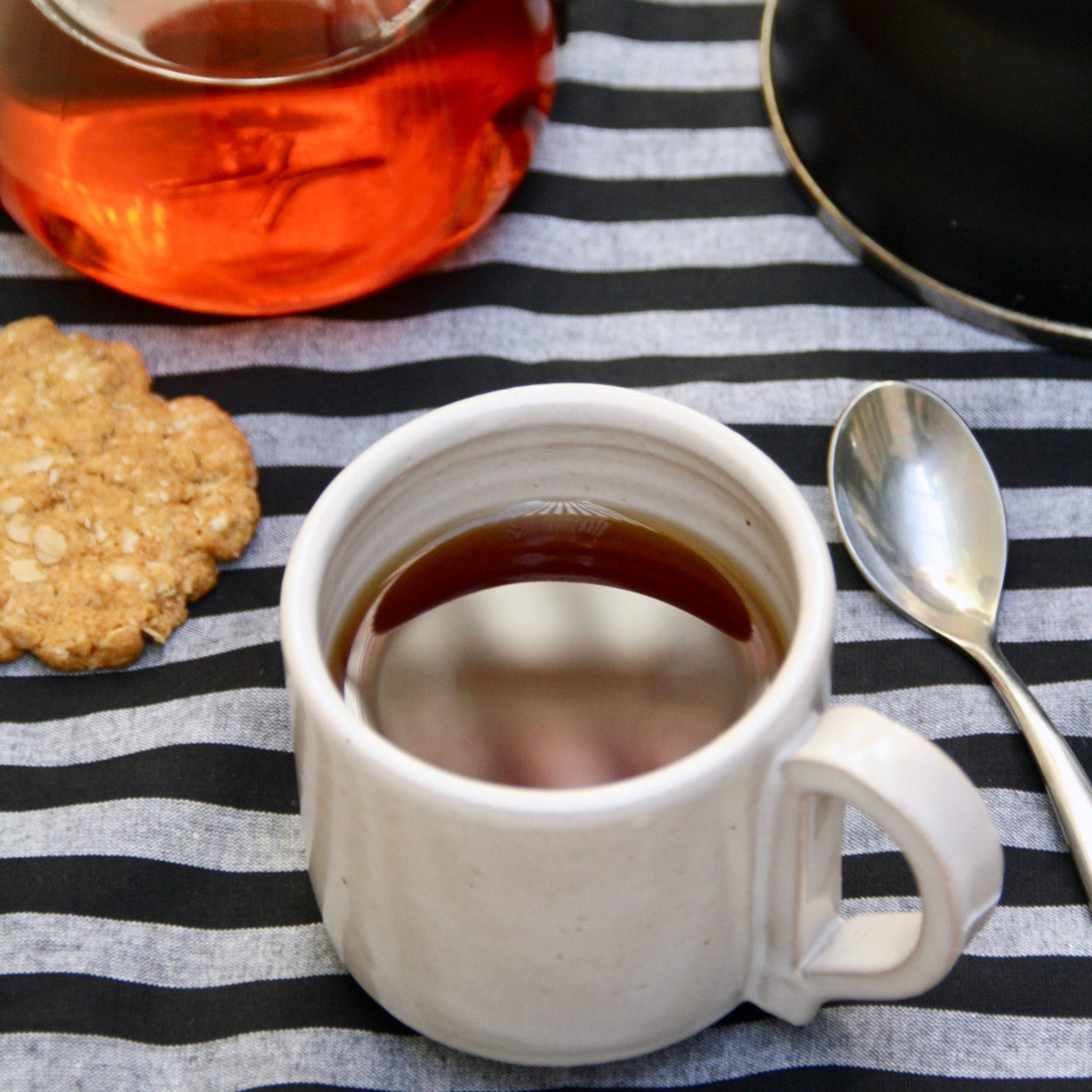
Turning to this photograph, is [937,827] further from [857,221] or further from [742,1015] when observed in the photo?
[857,221]

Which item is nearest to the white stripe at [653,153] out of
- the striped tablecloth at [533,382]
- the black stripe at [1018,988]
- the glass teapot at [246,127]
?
the striped tablecloth at [533,382]

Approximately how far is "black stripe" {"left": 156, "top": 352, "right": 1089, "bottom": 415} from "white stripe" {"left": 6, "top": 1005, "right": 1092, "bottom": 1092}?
0.93ft

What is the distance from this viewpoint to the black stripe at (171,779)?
0.48 meters

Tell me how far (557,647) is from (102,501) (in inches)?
9.1

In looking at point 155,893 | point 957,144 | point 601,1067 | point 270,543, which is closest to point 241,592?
point 270,543

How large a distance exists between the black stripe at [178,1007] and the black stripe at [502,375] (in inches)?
10.4

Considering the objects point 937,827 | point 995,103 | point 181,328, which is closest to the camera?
point 937,827

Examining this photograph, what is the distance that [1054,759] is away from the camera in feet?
1.52

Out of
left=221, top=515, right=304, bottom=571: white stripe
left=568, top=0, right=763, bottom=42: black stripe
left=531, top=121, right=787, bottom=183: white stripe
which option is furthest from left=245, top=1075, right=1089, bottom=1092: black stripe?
left=568, top=0, right=763, bottom=42: black stripe

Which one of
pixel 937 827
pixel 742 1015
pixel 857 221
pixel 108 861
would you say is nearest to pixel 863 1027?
pixel 742 1015

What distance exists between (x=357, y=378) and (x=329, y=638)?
258 mm

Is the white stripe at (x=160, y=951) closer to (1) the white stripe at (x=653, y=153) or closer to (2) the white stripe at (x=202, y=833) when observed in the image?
(2) the white stripe at (x=202, y=833)

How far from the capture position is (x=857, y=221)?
62cm

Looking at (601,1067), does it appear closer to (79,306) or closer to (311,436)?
(311,436)
